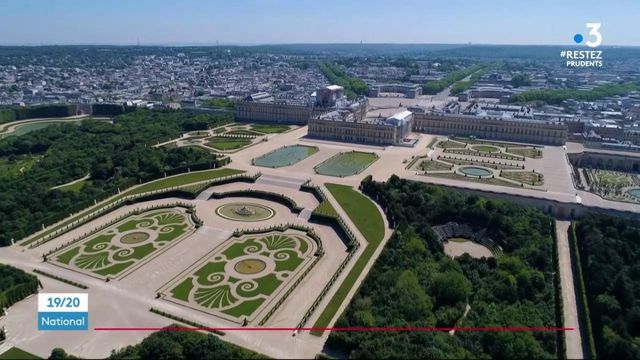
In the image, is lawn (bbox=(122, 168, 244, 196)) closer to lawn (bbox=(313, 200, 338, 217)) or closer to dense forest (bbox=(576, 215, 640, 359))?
lawn (bbox=(313, 200, 338, 217))

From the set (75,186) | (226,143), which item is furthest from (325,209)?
(226,143)

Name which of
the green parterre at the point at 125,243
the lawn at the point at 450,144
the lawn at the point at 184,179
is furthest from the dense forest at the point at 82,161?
the lawn at the point at 450,144

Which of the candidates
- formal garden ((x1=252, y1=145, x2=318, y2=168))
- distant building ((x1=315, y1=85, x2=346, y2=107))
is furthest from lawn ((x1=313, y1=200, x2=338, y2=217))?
distant building ((x1=315, y1=85, x2=346, y2=107))

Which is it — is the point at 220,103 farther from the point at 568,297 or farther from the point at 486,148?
the point at 568,297

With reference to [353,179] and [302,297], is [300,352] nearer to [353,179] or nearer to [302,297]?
[302,297]

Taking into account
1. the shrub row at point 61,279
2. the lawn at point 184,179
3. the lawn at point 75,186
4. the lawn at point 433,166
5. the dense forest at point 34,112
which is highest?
the dense forest at point 34,112

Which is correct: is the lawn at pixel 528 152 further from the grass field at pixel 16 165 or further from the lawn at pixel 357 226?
A: the grass field at pixel 16 165
